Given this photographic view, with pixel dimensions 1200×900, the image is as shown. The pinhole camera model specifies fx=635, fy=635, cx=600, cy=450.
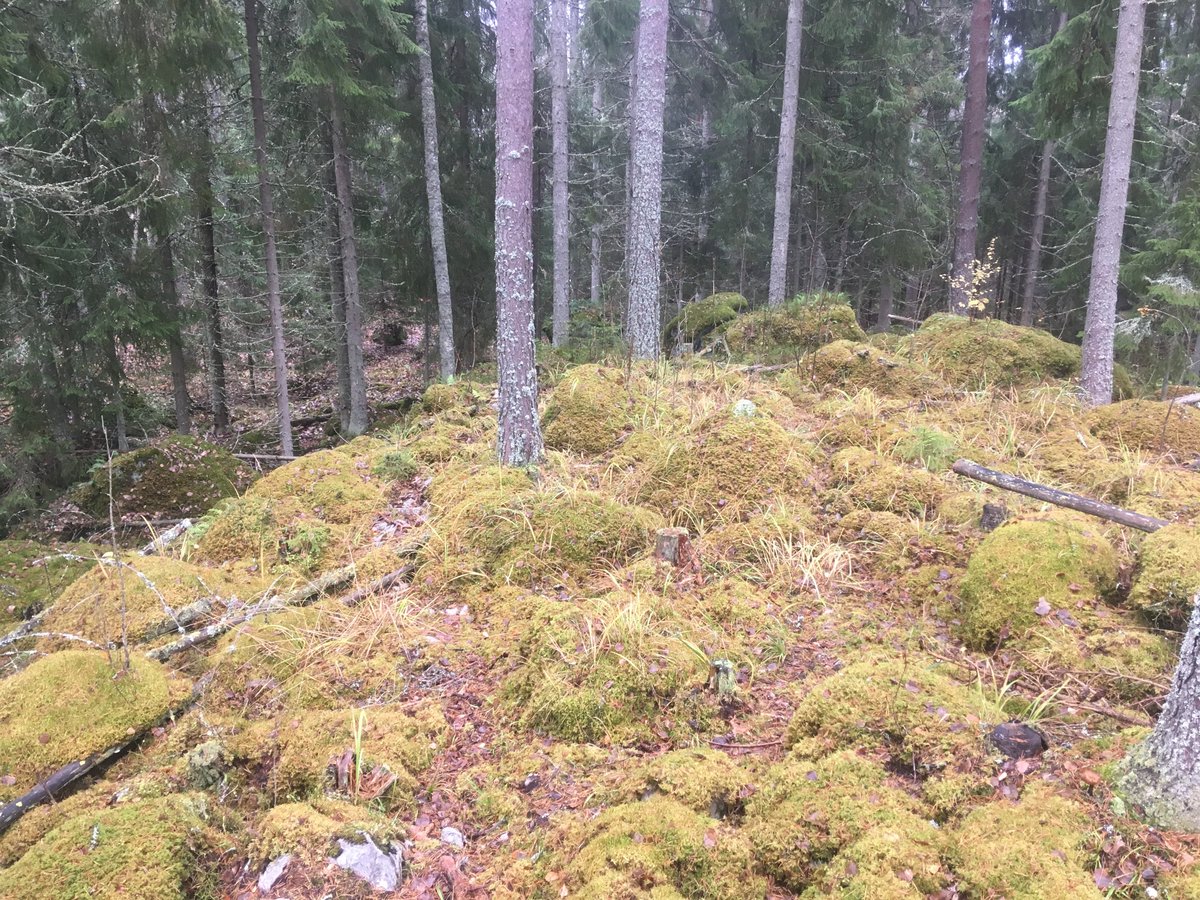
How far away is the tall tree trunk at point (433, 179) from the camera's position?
1147 centimetres

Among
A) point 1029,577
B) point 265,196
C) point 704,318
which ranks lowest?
point 1029,577

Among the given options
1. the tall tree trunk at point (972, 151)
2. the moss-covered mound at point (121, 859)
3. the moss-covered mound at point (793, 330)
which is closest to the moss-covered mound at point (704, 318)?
the moss-covered mound at point (793, 330)

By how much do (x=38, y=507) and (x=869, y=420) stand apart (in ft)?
36.1

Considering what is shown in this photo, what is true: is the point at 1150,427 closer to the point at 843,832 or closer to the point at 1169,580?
the point at 1169,580

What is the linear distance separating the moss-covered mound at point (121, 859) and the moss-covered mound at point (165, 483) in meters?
5.48

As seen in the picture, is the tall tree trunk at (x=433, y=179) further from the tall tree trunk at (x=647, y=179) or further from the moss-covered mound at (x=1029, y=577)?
the moss-covered mound at (x=1029, y=577)

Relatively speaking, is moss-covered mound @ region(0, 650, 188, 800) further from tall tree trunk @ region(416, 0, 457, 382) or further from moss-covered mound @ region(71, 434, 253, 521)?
tall tree trunk @ region(416, 0, 457, 382)

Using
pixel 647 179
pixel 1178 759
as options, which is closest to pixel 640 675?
pixel 1178 759

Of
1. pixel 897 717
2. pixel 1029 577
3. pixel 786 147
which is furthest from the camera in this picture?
pixel 786 147

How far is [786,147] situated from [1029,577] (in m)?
11.5

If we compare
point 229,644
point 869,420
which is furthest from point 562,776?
Result: point 869,420

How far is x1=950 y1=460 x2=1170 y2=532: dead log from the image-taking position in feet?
12.1

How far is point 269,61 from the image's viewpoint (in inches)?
441

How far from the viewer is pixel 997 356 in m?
8.22
